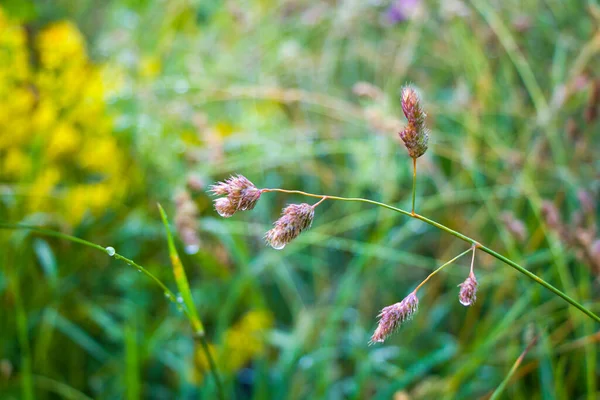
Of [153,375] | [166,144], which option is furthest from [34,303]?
[166,144]

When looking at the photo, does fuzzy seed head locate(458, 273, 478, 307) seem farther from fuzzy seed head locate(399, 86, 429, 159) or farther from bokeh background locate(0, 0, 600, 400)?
bokeh background locate(0, 0, 600, 400)

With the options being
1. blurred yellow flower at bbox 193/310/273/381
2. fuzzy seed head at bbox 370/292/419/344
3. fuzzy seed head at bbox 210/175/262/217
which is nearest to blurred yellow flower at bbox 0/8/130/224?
blurred yellow flower at bbox 193/310/273/381

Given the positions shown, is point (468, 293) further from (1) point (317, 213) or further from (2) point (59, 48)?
(2) point (59, 48)

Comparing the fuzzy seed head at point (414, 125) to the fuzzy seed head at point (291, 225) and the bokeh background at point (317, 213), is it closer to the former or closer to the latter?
the fuzzy seed head at point (291, 225)

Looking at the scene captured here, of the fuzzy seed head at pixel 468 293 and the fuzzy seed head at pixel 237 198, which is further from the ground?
the fuzzy seed head at pixel 237 198

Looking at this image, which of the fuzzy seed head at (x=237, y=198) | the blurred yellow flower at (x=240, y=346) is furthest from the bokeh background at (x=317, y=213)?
the fuzzy seed head at (x=237, y=198)

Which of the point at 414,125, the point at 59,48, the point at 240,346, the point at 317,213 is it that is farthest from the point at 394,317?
the point at 59,48

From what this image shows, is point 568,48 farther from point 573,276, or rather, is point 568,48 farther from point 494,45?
point 573,276
